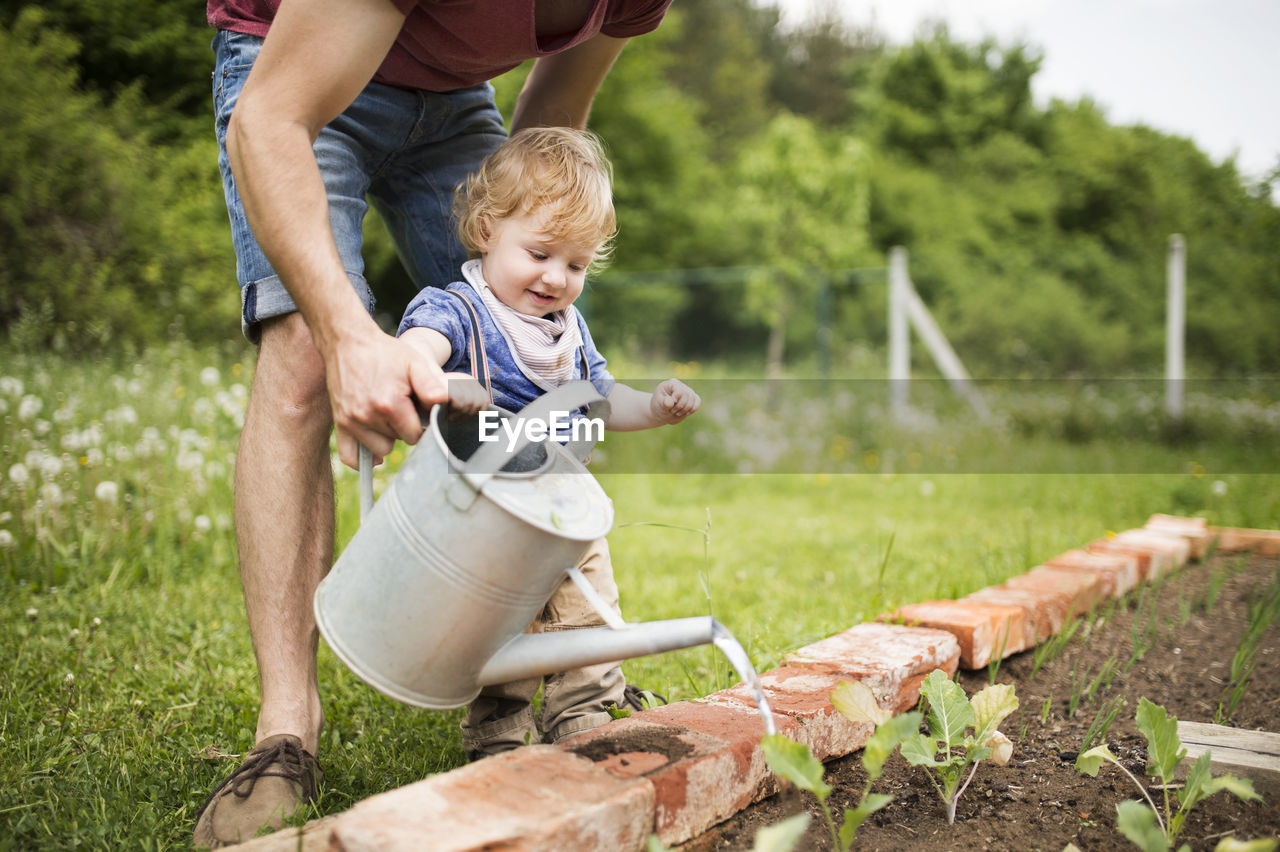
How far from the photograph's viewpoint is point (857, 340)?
34.2 feet

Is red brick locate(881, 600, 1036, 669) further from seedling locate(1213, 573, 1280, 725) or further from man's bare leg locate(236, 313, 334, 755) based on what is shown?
man's bare leg locate(236, 313, 334, 755)

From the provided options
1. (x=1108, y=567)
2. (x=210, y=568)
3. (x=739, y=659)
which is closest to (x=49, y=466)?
(x=210, y=568)

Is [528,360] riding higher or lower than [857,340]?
higher

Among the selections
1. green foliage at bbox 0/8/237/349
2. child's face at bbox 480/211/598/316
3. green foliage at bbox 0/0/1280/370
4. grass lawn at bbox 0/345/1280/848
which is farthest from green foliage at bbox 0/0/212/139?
child's face at bbox 480/211/598/316

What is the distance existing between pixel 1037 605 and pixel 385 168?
180 cm

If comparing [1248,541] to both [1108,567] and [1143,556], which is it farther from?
[1108,567]

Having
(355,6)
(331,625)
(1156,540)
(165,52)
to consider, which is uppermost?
(165,52)

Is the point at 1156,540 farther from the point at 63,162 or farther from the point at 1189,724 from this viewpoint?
the point at 63,162

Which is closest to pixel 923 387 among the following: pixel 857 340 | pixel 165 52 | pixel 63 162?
pixel 857 340

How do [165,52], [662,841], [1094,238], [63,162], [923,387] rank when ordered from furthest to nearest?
[1094,238]
[165,52]
[923,387]
[63,162]
[662,841]

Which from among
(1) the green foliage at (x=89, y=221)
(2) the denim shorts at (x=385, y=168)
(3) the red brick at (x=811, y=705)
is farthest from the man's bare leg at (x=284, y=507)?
(1) the green foliage at (x=89, y=221)

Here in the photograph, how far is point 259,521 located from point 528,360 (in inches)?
21.4

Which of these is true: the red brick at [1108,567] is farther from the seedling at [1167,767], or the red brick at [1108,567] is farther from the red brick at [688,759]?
the red brick at [688,759]

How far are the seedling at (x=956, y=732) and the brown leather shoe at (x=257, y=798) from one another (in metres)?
0.93
